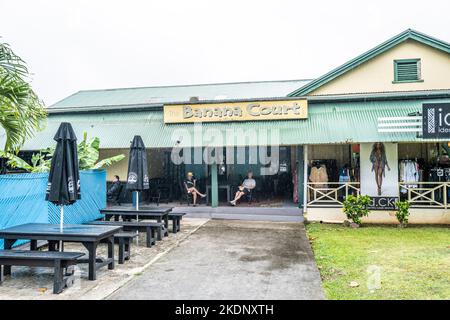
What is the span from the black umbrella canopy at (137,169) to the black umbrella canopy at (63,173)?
3.16m

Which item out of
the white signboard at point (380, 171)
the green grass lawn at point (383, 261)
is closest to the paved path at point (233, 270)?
the green grass lawn at point (383, 261)

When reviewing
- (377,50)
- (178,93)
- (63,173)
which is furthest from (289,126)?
(178,93)

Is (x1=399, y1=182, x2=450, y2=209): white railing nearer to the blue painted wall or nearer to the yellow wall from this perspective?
the yellow wall

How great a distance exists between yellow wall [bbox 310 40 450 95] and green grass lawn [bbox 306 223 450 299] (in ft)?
18.7

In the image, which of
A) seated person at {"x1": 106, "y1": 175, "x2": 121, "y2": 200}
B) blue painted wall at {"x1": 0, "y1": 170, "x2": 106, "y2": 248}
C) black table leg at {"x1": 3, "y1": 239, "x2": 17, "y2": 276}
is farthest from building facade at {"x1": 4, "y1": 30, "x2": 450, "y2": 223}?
black table leg at {"x1": 3, "y1": 239, "x2": 17, "y2": 276}

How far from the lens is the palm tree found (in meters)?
7.30

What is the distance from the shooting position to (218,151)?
17.3 meters

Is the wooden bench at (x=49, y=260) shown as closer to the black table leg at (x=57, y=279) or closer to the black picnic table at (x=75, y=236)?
the black table leg at (x=57, y=279)

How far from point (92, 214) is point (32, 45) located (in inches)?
1448

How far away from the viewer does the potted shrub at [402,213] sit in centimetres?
1152

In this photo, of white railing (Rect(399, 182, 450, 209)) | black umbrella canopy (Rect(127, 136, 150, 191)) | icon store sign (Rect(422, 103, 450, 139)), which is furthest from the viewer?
white railing (Rect(399, 182, 450, 209))

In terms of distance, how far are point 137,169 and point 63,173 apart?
3641mm

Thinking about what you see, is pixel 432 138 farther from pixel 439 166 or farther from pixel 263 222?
pixel 263 222

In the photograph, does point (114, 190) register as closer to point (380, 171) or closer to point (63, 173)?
point (63, 173)
